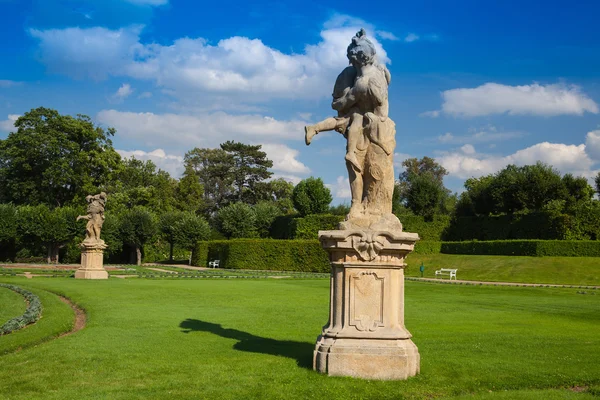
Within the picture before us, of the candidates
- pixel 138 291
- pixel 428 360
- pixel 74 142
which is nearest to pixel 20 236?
pixel 74 142

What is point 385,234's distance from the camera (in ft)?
22.4

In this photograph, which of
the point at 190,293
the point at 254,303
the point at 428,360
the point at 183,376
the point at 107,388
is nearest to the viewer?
the point at 107,388

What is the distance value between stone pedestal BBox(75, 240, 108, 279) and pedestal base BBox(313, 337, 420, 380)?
812 inches

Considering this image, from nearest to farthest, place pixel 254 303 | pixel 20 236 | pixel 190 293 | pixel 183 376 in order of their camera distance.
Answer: pixel 183 376 < pixel 254 303 < pixel 190 293 < pixel 20 236

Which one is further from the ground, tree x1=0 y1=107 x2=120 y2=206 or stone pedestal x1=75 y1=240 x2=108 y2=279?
tree x1=0 y1=107 x2=120 y2=206

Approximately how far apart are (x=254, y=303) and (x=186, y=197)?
54215mm

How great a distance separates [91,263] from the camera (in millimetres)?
25516

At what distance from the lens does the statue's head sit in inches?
296

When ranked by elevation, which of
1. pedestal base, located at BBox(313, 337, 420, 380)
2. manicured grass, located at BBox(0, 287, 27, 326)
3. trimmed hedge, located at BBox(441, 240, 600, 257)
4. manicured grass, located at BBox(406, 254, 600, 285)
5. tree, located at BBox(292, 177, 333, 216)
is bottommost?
manicured grass, located at BBox(0, 287, 27, 326)

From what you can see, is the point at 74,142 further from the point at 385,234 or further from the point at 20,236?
the point at 385,234

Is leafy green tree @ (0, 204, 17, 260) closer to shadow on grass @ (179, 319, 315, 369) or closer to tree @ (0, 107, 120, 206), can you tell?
tree @ (0, 107, 120, 206)

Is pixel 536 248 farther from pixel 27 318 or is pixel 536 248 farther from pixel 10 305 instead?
pixel 27 318

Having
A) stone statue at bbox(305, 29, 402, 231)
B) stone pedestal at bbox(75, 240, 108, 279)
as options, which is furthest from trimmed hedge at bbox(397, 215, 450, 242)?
stone statue at bbox(305, 29, 402, 231)

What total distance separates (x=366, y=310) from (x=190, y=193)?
206 ft
